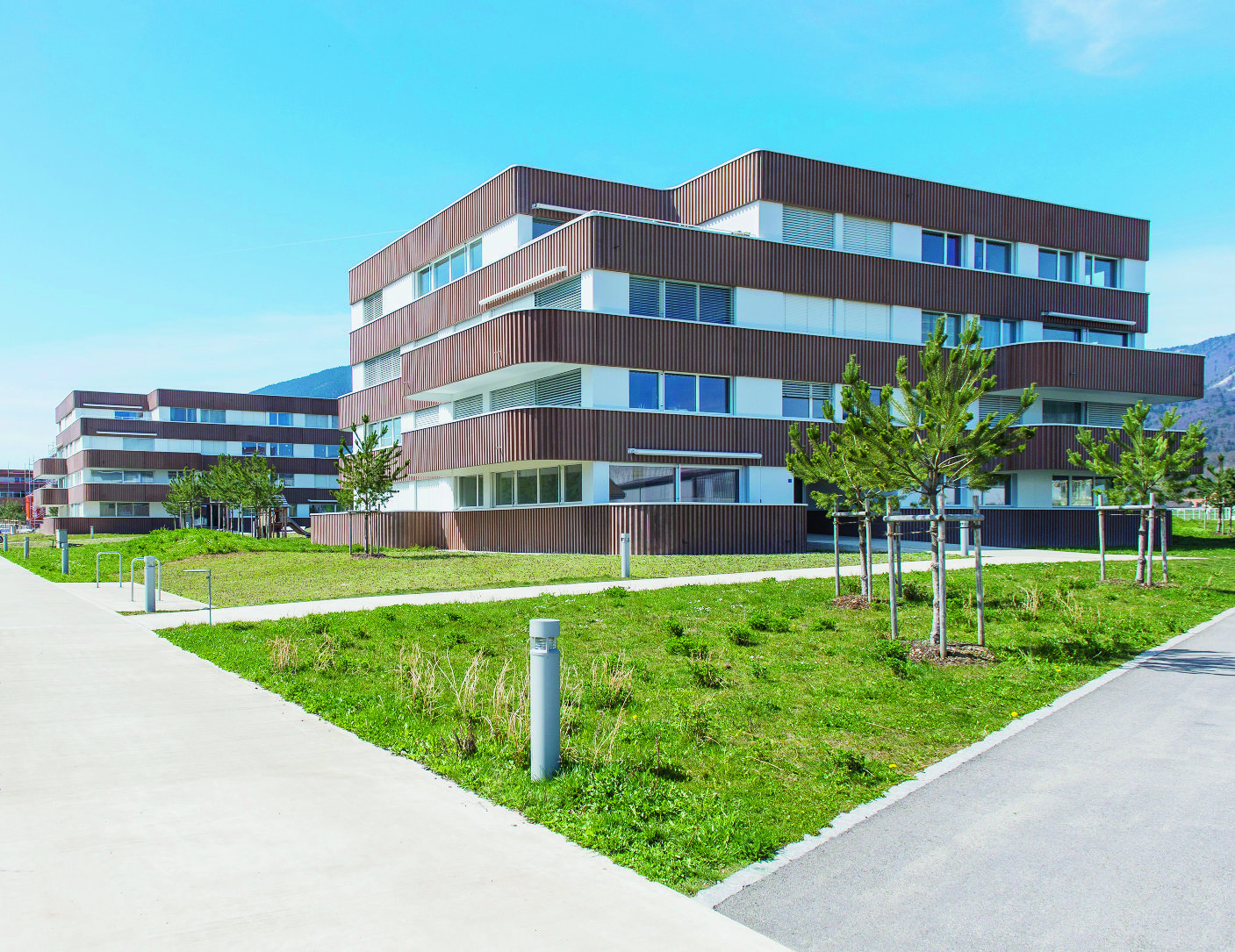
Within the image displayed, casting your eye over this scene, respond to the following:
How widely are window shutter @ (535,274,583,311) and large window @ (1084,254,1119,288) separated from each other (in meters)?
21.9

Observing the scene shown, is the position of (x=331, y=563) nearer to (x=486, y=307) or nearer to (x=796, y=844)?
(x=486, y=307)

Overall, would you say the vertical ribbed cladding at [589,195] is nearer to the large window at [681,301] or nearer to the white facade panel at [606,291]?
the white facade panel at [606,291]

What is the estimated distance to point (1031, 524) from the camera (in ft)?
112

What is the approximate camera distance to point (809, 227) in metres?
32.4

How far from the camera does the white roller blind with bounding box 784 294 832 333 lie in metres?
31.6

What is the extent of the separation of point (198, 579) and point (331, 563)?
4205 millimetres

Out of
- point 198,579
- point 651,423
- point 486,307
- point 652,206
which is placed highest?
point 652,206

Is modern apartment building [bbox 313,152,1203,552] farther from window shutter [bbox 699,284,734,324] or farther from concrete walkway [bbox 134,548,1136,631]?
concrete walkway [bbox 134,548,1136,631]

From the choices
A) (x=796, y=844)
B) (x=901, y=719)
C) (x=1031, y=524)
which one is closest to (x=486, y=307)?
(x=1031, y=524)

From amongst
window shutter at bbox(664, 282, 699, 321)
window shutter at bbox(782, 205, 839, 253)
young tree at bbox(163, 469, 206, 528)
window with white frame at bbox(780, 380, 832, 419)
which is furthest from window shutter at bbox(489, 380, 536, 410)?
young tree at bbox(163, 469, 206, 528)

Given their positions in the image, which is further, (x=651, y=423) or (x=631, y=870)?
(x=651, y=423)

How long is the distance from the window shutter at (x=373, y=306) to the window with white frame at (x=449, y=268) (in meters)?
3.92

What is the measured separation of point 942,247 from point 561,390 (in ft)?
50.9

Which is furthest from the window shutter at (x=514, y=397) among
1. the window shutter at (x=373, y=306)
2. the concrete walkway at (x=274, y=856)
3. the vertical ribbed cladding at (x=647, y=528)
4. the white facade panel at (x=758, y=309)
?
the concrete walkway at (x=274, y=856)
